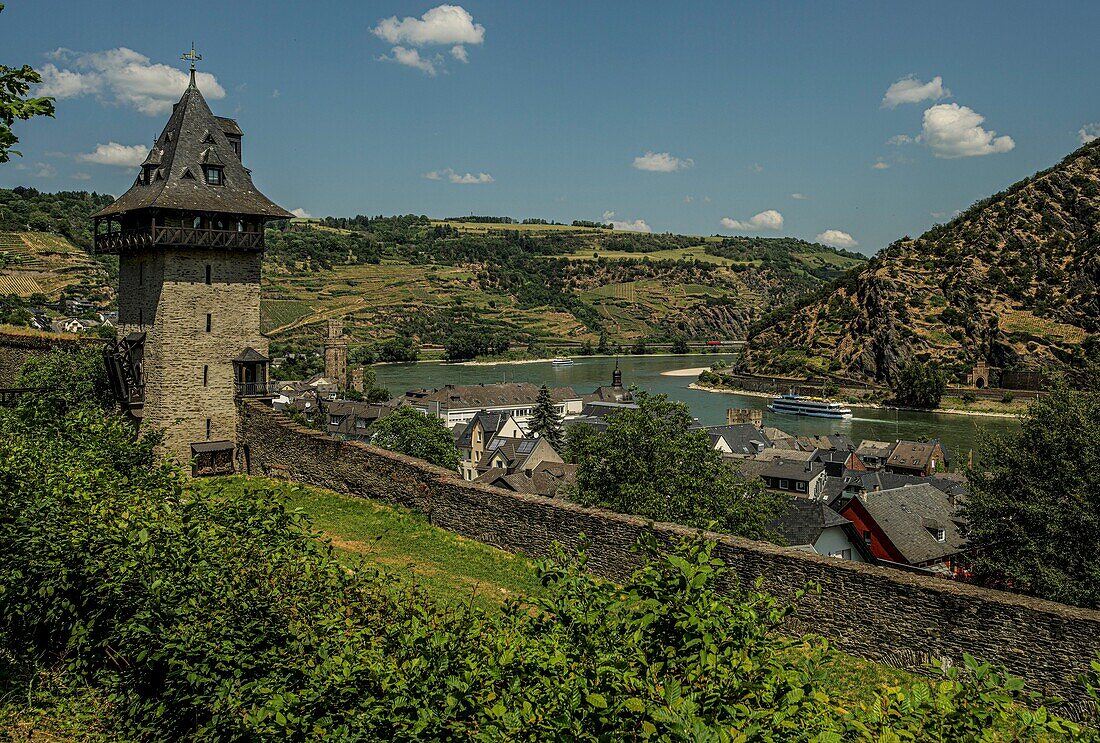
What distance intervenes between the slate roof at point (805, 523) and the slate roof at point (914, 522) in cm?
238

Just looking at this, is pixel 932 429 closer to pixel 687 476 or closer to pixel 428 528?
pixel 687 476

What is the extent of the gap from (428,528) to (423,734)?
32.6 ft

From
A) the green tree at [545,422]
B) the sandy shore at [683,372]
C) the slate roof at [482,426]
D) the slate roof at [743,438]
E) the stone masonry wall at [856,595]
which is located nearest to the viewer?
the stone masonry wall at [856,595]

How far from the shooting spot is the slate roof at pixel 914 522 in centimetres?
2878

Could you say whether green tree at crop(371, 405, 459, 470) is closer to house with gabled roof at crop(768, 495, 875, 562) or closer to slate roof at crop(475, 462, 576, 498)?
slate roof at crop(475, 462, 576, 498)

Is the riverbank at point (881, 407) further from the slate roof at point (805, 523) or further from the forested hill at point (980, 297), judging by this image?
the slate roof at point (805, 523)

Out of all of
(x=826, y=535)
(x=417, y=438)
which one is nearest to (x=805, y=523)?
(x=826, y=535)

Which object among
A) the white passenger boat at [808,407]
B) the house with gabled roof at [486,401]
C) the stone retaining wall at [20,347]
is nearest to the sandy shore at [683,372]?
the white passenger boat at [808,407]

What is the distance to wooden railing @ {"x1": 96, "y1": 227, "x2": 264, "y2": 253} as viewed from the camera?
62.7 ft

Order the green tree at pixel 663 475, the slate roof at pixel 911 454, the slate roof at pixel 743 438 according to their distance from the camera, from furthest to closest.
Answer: the slate roof at pixel 743 438 < the slate roof at pixel 911 454 < the green tree at pixel 663 475

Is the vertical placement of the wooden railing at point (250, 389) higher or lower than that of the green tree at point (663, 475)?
higher

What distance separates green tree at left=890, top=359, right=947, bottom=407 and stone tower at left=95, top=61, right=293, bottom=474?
10230cm

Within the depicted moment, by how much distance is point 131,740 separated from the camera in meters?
5.85

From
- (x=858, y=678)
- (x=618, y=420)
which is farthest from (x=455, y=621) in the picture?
(x=618, y=420)
